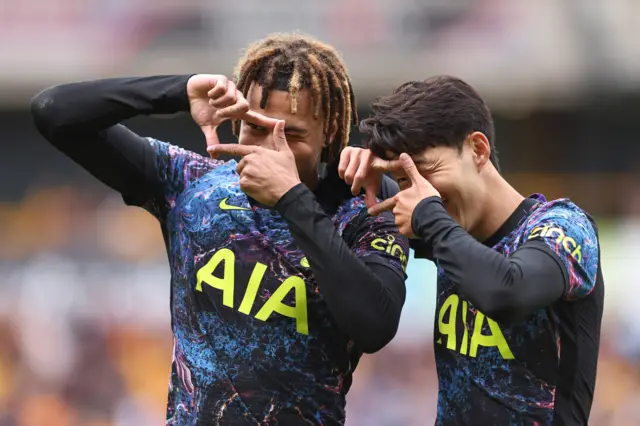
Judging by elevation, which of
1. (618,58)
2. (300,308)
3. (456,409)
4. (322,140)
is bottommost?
(618,58)

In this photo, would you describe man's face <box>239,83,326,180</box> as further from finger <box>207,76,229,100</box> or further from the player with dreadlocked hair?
finger <box>207,76,229,100</box>

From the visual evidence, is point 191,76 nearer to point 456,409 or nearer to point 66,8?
point 456,409

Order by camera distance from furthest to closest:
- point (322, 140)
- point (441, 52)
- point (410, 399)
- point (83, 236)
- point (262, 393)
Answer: point (441, 52)
point (83, 236)
point (410, 399)
point (322, 140)
point (262, 393)

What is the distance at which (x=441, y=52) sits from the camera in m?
10.4

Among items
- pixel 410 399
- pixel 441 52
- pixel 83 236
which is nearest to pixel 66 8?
pixel 83 236

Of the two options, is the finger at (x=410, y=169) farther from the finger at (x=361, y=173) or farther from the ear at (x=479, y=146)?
the ear at (x=479, y=146)

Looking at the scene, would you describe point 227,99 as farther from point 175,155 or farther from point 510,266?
point 510,266

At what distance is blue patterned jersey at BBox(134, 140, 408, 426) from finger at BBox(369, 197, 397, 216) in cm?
11

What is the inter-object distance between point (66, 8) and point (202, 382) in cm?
843

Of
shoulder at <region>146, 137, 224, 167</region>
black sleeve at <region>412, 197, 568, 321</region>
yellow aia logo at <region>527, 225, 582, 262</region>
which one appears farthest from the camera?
shoulder at <region>146, 137, 224, 167</region>

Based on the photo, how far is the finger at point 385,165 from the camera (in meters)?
2.76

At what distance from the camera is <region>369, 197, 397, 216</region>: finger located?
2729mm

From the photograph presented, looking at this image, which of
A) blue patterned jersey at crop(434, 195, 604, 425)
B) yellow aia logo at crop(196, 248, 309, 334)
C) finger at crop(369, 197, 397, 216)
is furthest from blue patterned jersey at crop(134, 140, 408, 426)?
blue patterned jersey at crop(434, 195, 604, 425)

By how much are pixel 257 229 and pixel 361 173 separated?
33cm
